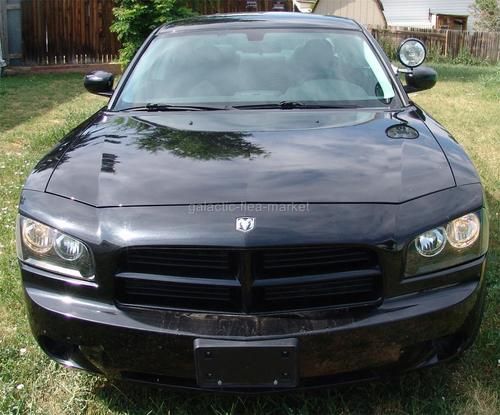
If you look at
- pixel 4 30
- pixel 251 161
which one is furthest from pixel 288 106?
pixel 4 30

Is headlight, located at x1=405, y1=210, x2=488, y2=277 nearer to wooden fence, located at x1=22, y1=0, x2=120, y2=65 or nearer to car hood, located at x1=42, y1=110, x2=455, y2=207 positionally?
car hood, located at x1=42, y1=110, x2=455, y2=207

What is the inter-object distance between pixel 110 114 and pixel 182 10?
373 inches

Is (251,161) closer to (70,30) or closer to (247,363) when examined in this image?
(247,363)

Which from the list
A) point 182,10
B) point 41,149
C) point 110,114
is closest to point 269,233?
point 110,114

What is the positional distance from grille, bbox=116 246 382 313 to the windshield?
4.24ft

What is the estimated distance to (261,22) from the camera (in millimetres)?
3754

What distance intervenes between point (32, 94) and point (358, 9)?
1691 cm

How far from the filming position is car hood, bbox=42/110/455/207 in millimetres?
2143

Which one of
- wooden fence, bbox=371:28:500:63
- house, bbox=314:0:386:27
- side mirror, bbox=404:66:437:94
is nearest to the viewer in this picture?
side mirror, bbox=404:66:437:94

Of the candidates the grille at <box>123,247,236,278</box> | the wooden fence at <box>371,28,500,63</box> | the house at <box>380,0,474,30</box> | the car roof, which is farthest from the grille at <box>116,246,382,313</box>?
the house at <box>380,0,474,30</box>

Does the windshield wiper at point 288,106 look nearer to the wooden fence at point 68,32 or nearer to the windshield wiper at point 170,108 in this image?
the windshield wiper at point 170,108

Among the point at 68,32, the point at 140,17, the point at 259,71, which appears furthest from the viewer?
the point at 68,32

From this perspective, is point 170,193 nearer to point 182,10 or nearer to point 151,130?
point 151,130

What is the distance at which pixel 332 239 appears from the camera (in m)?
1.96
